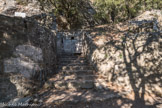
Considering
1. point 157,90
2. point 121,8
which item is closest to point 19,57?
point 157,90

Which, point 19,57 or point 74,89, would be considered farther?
point 74,89

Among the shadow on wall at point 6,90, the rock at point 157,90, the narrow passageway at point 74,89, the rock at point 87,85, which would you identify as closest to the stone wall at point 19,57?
the shadow on wall at point 6,90

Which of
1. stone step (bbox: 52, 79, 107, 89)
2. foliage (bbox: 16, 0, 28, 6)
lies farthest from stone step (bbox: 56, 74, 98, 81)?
foliage (bbox: 16, 0, 28, 6)

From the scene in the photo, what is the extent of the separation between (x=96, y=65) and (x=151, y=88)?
79.4 inches

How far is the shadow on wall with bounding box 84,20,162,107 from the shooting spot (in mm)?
2838

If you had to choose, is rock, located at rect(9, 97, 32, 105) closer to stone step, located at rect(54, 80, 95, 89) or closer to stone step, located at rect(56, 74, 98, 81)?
stone step, located at rect(54, 80, 95, 89)

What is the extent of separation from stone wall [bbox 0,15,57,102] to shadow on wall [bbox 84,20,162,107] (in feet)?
8.28

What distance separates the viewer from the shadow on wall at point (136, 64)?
2.84m

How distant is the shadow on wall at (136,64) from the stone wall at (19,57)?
252 centimetres

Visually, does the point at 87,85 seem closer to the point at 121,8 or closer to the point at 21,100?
the point at 21,100

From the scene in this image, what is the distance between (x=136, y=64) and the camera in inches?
122

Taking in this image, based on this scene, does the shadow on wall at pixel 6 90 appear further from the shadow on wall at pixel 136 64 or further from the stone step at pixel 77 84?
the shadow on wall at pixel 136 64

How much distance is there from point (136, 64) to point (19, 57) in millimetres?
3757

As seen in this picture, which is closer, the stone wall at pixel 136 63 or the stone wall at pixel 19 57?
the stone wall at pixel 19 57
